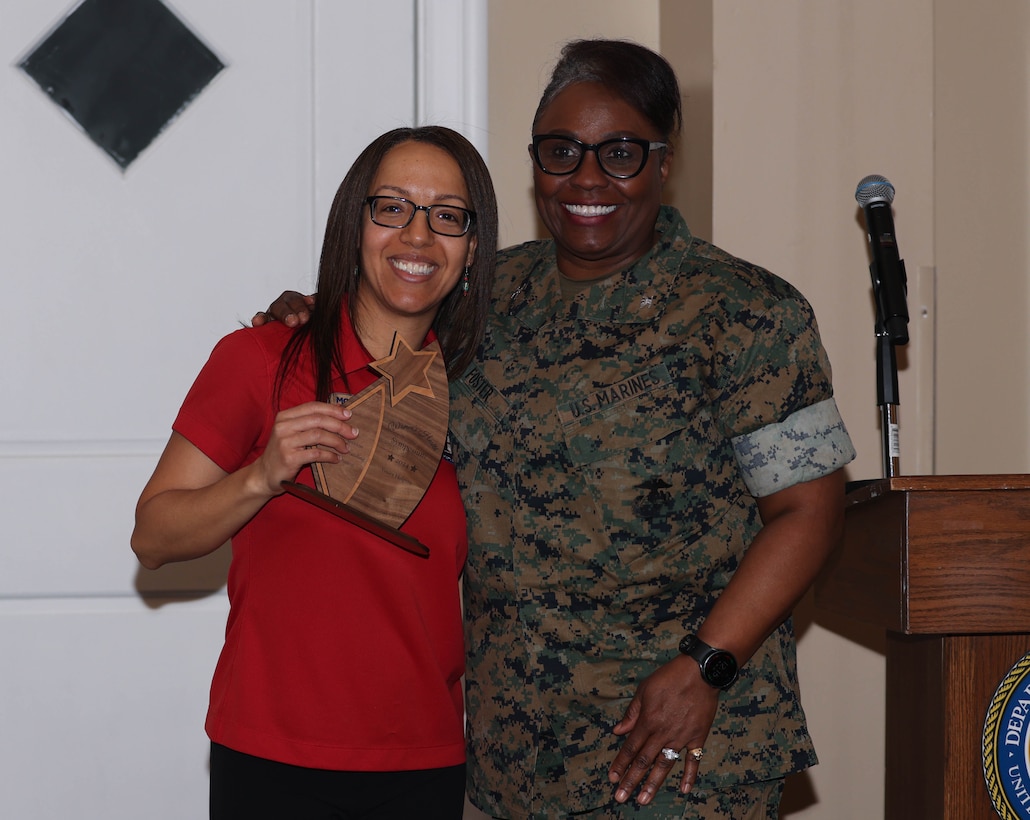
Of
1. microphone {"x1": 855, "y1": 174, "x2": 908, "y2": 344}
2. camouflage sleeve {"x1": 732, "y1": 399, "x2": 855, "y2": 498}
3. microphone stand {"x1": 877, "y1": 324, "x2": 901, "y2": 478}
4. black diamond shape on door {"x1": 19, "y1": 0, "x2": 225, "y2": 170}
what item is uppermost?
black diamond shape on door {"x1": 19, "y1": 0, "x2": 225, "y2": 170}

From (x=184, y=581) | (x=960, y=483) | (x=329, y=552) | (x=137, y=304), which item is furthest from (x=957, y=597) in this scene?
(x=137, y=304)

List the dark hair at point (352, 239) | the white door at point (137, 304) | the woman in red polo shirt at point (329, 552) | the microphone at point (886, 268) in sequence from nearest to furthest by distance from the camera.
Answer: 1. the woman in red polo shirt at point (329, 552)
2. the dark hair at point (352, 239)
3. the microphone at point (886, 268)
4. the white door at point (137, 304)

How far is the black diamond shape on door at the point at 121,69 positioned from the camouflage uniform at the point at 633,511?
1.20 m

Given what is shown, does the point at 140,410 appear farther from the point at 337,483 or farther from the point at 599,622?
the point at 599,622

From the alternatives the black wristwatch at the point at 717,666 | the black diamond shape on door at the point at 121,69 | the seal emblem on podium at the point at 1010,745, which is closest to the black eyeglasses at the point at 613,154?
the black wristwatch at the point at 717,666

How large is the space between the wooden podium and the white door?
1304 mm

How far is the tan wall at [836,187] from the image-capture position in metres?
2.43

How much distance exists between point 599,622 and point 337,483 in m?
0.44

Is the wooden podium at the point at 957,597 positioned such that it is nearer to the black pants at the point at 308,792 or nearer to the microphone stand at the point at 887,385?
the microphone stand at the point at 887,385

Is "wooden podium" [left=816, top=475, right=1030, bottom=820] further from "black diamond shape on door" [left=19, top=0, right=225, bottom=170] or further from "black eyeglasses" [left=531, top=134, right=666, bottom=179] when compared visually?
"black diamond shape on door" [left=19, top=0, right=225, bottom=170]

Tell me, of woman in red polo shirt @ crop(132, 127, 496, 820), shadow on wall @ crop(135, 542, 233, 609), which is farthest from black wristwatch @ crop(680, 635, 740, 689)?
shadow on wall @ crop(135, 542, 233, 609)

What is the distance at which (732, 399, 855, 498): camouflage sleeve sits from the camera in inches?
65.7

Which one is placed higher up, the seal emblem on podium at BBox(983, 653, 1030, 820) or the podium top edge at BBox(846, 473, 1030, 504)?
the podium top edge at BBox(846, 473, 1030, 504)

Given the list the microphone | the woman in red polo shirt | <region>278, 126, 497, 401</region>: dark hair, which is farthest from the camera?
the microphone
